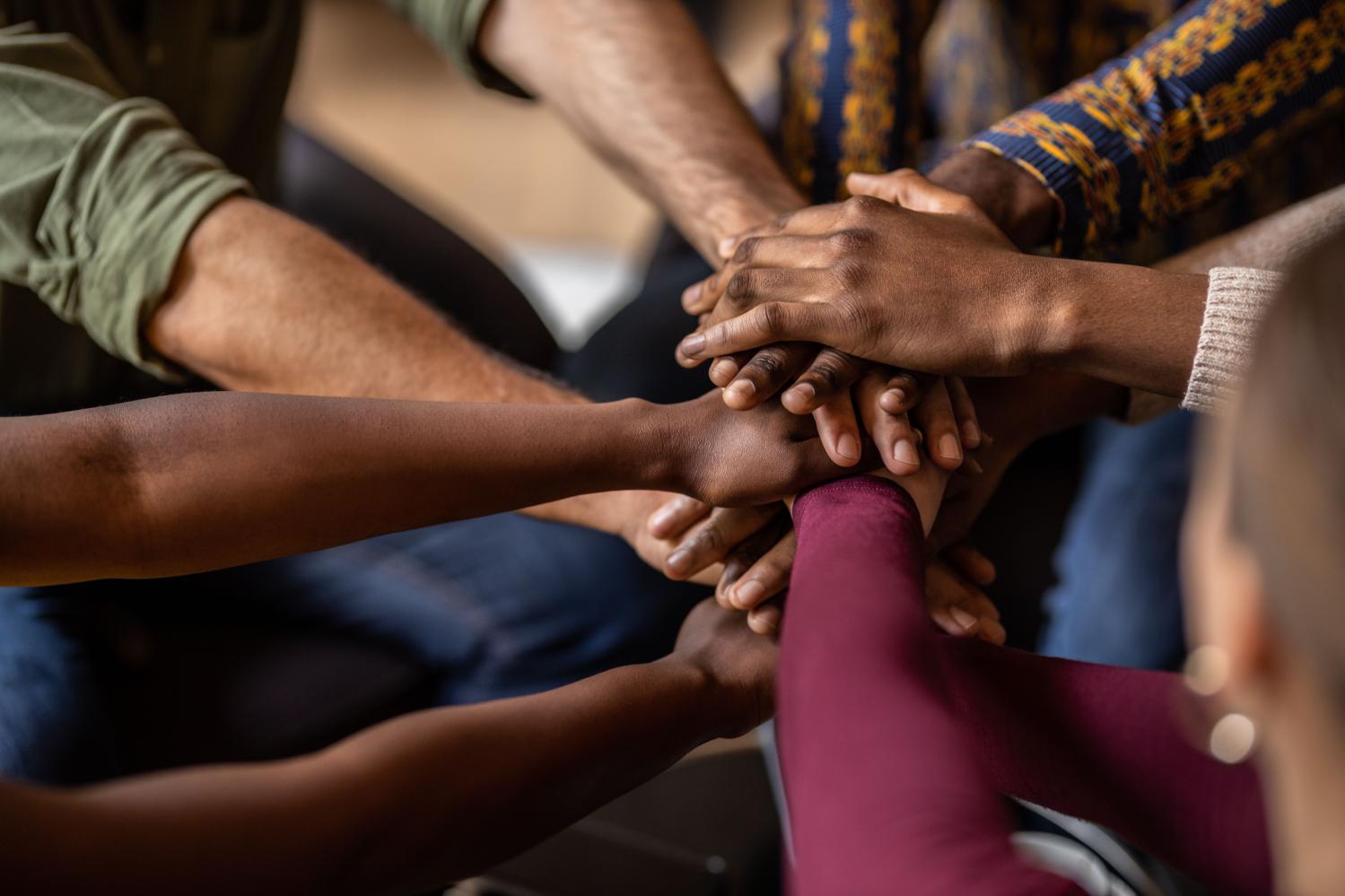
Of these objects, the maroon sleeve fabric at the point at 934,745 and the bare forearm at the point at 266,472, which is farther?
the bare forearm at the point at 266,472

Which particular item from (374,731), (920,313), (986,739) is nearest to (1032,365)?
(920,313)

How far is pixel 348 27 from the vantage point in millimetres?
3047

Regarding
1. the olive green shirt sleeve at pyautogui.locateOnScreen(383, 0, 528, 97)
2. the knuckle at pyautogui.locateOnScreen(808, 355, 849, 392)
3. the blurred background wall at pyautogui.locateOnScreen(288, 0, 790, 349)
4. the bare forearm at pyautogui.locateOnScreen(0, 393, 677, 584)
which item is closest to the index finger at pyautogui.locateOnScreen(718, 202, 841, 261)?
the knuckle at pyautogui.locateOnScreen(808, 355, 849, 392)

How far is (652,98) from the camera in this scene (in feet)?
3.75

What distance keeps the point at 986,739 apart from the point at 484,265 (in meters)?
0.82

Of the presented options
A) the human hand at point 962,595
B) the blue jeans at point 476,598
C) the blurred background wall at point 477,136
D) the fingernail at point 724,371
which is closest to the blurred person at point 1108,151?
the fingernail at point 724,371

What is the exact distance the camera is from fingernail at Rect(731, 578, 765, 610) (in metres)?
0.79

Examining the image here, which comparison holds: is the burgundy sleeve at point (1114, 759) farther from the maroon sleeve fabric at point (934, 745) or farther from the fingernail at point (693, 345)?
the fingernail at point (693, 345)

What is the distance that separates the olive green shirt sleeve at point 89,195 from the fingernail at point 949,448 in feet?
1.86

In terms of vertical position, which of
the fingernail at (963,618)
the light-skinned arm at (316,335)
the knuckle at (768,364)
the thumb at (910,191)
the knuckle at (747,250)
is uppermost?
the thumb at (910,191)

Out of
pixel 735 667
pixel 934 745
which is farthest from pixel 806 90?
pixel 934 745

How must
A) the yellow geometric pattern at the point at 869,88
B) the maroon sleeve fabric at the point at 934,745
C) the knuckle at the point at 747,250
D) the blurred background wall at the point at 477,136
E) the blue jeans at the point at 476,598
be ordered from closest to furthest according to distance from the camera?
1. the maroon sleeve fabric at the point at 934,745
2. the knuckle at the point at 747,250
3. the blue jeans at the point at 476,598
4. the yellow geometric pattern at the point at 869,88
5. the blurred background wall at the point at 477,136

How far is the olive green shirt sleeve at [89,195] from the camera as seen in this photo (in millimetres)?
858

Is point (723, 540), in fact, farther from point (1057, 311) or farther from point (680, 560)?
point (1057, 311)
